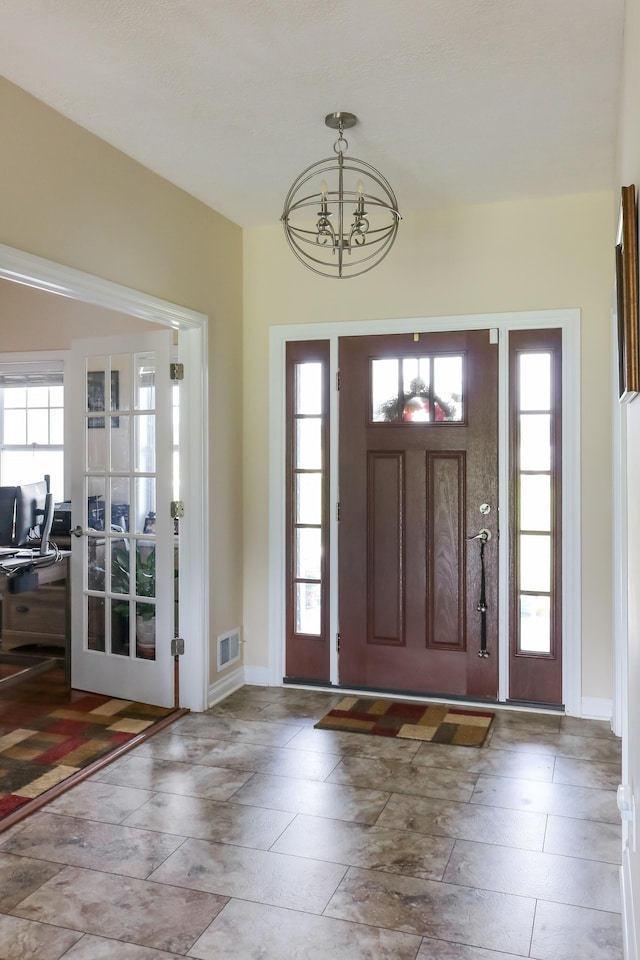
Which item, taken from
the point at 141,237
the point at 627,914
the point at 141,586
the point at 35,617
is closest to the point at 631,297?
the point at 627,914

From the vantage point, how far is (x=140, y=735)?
12.4 ft

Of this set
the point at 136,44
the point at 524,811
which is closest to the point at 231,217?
the point at 136,44

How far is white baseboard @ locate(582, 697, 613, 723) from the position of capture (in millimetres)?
4008

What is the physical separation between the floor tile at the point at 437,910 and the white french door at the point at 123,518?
197 centimetres

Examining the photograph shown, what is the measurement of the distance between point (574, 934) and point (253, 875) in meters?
0.98

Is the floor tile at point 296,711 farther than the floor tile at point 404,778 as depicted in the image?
Yes

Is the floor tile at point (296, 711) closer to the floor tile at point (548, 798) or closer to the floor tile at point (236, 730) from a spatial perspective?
the floor tile at point (236, 730)

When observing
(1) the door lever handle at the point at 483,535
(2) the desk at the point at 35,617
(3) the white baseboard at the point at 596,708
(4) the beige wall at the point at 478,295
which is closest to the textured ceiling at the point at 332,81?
(4) the beige wall at the point at 478,295

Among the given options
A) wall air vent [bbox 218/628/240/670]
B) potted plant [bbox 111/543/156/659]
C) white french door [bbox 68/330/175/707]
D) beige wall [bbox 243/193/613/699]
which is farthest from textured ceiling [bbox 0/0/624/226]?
wall air vent [bbox 218/628/240/670]

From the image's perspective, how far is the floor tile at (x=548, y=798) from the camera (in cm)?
299

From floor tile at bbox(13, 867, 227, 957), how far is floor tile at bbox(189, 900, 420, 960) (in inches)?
2.3

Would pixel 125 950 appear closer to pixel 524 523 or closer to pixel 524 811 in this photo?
pixel 524 811

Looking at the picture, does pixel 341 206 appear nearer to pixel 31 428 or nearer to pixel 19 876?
pixel 19 876

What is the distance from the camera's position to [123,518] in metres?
4.29
